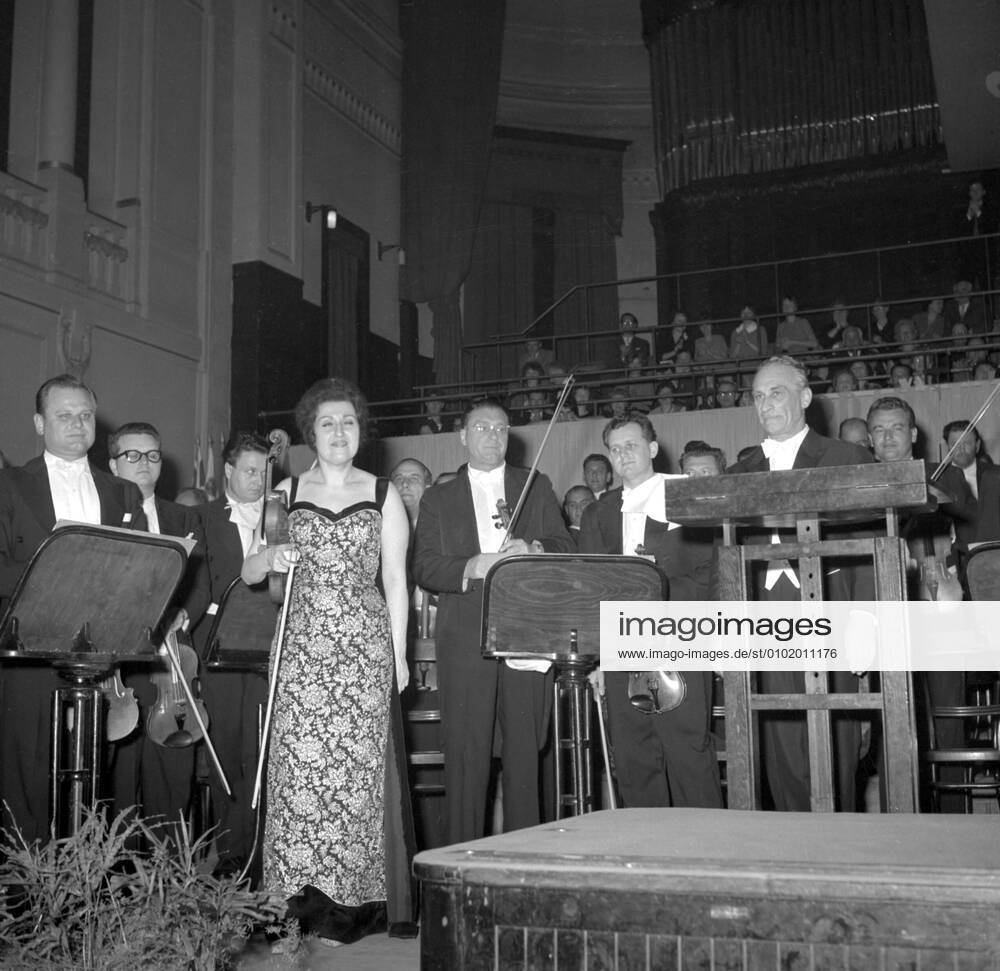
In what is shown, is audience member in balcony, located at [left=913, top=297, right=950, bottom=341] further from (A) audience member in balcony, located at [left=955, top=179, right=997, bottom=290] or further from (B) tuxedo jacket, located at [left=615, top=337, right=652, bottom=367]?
(B) tuxedo jacket, located at [left=615, top=337, right=652, bottom=367]

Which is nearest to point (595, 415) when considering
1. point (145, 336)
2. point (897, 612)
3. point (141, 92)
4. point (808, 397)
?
point (145, 336)

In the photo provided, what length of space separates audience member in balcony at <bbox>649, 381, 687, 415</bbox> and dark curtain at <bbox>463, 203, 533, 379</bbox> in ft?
10.2

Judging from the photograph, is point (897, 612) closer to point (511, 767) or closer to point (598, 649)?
point (598, 649)

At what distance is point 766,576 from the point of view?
286cm

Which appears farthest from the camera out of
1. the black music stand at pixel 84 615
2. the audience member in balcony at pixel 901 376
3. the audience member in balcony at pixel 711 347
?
the audience member in balcony at pixel 711 347

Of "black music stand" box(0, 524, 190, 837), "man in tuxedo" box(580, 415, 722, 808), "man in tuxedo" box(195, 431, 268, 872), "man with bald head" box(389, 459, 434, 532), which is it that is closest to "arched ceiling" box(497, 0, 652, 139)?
"man with bald head" box(389, 459, 434, 532)

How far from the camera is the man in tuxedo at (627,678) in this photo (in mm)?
3184

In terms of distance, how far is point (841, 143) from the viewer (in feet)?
37.3

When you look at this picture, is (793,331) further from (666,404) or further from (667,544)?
(667,544)

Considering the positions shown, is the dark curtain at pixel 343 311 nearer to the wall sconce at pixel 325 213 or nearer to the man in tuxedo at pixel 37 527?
the wall sconce at pixel 325 213

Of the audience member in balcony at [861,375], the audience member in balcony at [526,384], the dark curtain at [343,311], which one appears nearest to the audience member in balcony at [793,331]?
the audience member in balcony at [861,375]

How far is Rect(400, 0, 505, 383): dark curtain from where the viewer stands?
37.9ft

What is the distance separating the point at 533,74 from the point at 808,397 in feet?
34.4

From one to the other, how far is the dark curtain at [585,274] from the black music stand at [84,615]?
9.62 m
